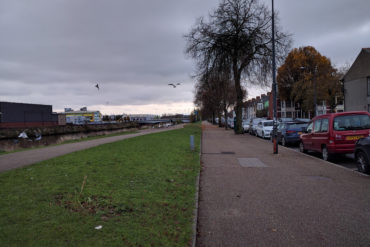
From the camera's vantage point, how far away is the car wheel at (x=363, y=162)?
748 cm

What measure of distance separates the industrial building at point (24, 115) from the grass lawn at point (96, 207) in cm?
5847

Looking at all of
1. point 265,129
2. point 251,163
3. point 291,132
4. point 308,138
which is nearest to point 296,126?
point 291,132

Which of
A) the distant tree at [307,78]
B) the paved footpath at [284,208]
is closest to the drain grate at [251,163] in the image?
the paved footpath at [284,208]

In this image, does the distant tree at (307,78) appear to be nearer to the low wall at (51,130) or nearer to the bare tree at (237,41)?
the bare tree at (237,41)

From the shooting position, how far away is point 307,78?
153 feet

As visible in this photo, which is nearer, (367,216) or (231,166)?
(367,216)

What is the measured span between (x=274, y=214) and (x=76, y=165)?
18.2 ft

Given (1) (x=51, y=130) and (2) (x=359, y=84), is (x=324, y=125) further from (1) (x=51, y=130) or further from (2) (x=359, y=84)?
(1) (x=51, y=130)

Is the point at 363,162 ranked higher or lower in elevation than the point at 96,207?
higher

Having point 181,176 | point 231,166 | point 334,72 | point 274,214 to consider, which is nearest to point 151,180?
point 181,176

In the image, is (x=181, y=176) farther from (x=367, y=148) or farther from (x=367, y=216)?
(x=367, y=148)

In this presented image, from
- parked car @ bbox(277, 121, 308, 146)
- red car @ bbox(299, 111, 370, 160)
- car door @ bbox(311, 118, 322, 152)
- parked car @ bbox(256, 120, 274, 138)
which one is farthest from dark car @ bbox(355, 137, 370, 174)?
parked car @ bbox(256, 120, 274, 138)

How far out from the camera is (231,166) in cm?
939

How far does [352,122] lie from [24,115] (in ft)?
220
